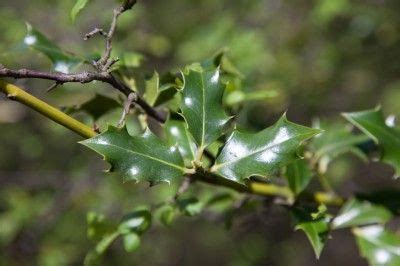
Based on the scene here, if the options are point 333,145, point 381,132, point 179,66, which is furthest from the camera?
point 179,66

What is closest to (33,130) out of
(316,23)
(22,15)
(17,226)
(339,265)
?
(22,15)

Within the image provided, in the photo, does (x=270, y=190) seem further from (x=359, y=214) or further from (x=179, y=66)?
(x=179, y=66)

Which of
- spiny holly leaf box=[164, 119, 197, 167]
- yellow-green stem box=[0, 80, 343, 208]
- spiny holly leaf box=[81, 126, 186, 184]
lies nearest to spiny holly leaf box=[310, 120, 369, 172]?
yellow-green stem box=[0, 80, 343, 208]

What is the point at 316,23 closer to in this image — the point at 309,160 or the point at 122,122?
the point at 309,160

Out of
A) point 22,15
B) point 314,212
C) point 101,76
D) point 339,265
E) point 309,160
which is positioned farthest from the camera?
point 339,265

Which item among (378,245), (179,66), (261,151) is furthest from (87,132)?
(179,66)

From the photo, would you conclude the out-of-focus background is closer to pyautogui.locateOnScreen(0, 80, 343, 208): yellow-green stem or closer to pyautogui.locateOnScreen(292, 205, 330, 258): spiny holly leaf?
pyautogui.locateOnScreen(0, 80, 343, 208): yellow-green stem
